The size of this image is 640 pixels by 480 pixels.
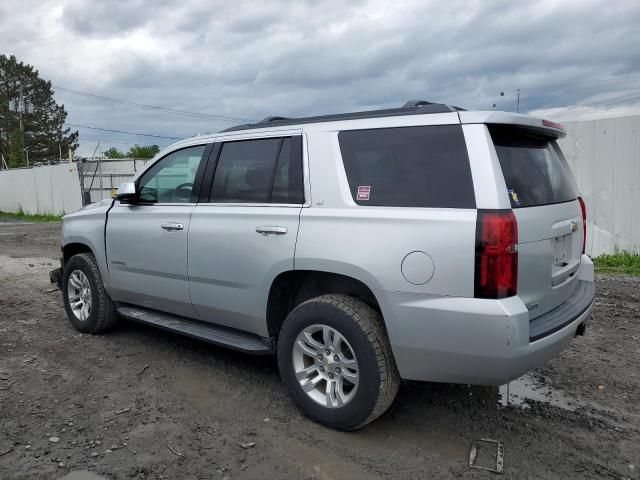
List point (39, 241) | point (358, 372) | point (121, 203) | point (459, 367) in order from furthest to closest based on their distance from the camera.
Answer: point (39, 241)
point (121, 203)
point (358, 372)
point (459, 367)

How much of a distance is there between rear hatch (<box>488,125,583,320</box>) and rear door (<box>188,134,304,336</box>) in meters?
1.33

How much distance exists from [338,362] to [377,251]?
2.43 ft

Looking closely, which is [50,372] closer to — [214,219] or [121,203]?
[121,203]

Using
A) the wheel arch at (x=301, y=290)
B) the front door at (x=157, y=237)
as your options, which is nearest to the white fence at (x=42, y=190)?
the front door at (x=157, y=237)

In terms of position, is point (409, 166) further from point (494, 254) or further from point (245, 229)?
point (245, 229)

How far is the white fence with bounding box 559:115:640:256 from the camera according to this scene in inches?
316

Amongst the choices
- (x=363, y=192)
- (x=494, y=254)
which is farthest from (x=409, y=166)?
(x=494, y=254)

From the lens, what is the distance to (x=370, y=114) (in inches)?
135

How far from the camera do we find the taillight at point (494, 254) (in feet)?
8.95

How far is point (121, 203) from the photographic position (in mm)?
4898

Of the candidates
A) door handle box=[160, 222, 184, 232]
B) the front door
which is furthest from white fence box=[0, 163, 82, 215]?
door handle box=[160, 222, 184, 232]

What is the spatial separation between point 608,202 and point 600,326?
12.0ft

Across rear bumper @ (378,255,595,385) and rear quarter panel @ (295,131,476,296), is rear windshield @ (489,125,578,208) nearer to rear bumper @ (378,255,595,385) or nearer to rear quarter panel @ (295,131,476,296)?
rear quarter panel @ (295,131,476,296)

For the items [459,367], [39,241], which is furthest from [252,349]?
[39,241]
